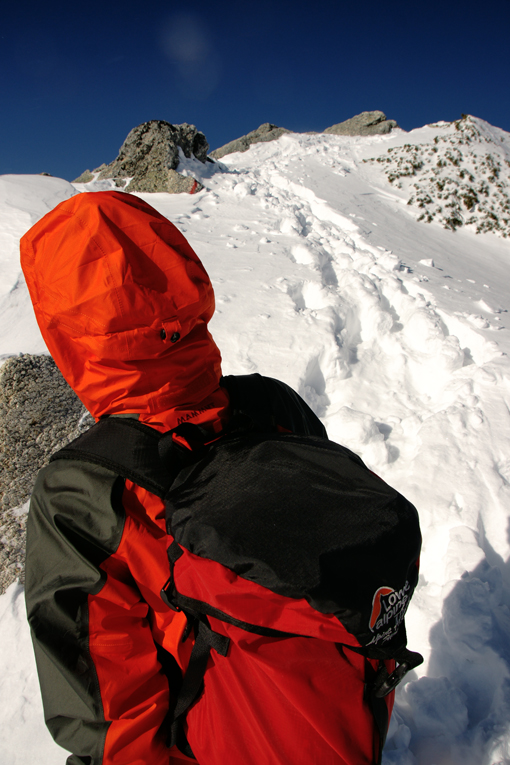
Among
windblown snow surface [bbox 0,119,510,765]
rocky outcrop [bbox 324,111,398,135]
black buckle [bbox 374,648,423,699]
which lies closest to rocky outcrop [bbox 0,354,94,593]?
windblown snow surface [bbox 0,119,510,765]

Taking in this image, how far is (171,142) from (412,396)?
9.91m

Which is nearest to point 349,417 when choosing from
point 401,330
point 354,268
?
point 401,330

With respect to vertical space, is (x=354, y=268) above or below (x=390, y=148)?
below

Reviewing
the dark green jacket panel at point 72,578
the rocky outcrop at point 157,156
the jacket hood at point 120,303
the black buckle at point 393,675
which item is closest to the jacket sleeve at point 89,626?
the dark green jacket panel at point 72,578

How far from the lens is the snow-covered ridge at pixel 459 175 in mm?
10797

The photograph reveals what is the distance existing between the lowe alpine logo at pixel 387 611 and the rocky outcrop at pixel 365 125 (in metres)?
23.9

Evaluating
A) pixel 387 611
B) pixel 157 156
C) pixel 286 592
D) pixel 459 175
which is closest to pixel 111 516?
pixel 286 592

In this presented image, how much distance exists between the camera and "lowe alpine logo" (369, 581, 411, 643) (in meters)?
0.79

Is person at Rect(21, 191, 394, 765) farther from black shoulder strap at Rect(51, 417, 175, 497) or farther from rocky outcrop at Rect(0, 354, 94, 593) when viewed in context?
rocky outcrop at Rect(0, 354, 94, 593)

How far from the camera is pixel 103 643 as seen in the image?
3.30ft

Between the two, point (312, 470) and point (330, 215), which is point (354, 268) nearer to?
point (330, 215)

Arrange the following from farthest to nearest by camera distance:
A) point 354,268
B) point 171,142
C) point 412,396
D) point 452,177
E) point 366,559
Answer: point 452,177 < point 171,142 < point 354,268 < point 412,396 < point 366,559

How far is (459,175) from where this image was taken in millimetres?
12750

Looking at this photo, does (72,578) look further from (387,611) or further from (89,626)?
(387,611)
